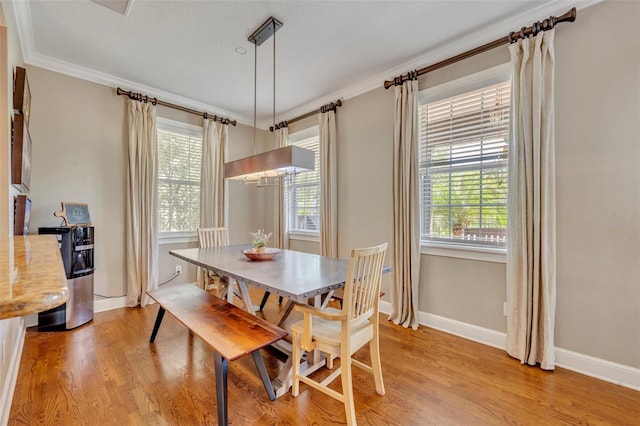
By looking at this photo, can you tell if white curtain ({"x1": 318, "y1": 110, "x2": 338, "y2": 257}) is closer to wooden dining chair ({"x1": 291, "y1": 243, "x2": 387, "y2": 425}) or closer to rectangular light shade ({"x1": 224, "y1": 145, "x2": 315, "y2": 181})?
rectangular light shade ({"x1": 224, "y1": 145, "x2": 315, "y2": 181})

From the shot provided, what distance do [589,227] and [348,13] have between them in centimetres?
246

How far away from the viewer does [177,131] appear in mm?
3910

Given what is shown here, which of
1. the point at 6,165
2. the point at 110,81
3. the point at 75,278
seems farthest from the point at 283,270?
the point at 110,81

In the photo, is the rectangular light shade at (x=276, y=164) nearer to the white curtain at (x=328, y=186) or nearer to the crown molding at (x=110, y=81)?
the white curtain at (x=328, y=186)

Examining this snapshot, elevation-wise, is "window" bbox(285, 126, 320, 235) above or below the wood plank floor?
above

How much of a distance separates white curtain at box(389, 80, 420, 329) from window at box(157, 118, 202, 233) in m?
2.86

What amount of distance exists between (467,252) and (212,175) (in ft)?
11.4

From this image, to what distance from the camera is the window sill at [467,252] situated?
96.9 inches

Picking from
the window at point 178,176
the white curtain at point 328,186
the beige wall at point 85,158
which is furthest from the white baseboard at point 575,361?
the beige wall at point 85,158

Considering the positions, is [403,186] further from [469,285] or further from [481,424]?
[481,424]

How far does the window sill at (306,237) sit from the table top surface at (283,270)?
1.18 metres

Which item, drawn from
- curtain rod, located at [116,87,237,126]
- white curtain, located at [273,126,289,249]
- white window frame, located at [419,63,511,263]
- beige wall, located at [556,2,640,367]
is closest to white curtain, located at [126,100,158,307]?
curtain rod, located at [116,87,237,126]

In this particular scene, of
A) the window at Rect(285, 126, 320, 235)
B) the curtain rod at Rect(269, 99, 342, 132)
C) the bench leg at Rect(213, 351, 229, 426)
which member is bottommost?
the bench leg at Rect(213, 351, 229, 426)

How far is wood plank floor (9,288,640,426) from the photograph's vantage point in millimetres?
1620
